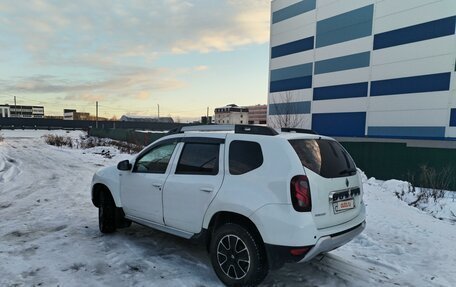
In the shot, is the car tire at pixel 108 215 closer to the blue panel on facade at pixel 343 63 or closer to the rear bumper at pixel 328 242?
the rear bumper at pixel 328 242

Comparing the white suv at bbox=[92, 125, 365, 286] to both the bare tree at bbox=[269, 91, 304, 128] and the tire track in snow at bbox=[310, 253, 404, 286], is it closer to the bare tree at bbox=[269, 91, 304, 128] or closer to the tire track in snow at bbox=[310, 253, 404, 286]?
the tire track in snow at bbox=[310, 253, 404, 286]

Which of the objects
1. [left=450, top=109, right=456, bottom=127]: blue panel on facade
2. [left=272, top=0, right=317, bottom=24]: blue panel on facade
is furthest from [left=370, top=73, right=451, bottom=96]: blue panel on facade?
[left=272, top=0, right=317, bottom=24]: blue panel on facade

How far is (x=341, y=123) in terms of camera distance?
84.2ft

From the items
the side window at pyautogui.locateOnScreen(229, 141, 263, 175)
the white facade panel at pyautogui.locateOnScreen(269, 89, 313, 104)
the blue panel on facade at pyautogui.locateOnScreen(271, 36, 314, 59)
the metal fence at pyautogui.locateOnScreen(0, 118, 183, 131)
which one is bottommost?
the metal fence at pyautogui.locateOnScreen(0, 118, 183, 131)

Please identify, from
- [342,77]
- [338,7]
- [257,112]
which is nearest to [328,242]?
[342,77]

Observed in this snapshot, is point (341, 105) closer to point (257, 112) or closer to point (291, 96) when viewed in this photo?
point (291, 96)

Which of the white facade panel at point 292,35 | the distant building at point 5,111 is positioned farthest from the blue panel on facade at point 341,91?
the distant building at point 5,111

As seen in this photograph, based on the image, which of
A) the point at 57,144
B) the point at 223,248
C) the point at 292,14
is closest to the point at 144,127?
the point at 57,144

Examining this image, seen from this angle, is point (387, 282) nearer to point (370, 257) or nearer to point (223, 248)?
point (370, 257)

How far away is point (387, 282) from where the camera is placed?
393 centimetres

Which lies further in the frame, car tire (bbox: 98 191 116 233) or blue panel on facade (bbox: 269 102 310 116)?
blue panel on facade (bbox: 269 102 310 116)

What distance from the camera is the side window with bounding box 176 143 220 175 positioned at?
3956 millimetres

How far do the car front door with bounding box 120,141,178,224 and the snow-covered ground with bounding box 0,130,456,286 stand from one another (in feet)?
1.92

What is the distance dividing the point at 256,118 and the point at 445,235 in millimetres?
108587
